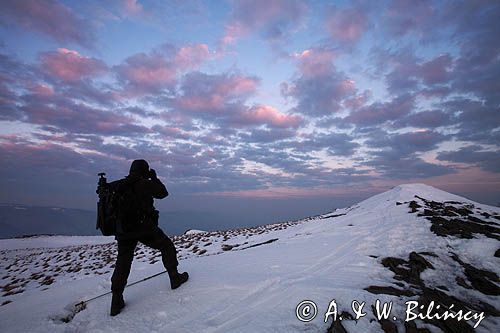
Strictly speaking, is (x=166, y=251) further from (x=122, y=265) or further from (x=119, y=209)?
(x=119, y=209)

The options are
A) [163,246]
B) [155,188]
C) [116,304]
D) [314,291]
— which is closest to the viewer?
[314,291]

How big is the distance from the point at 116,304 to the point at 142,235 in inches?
50.0

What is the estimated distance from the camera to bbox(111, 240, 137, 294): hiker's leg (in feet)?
15.6

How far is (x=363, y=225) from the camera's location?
10.8 metres

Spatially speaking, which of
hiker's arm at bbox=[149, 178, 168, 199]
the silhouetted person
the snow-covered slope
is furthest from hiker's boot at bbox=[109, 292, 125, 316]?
hiker's arm at bbox=[149, 178, 168, 199]

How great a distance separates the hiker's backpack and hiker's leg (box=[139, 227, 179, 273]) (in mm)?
461

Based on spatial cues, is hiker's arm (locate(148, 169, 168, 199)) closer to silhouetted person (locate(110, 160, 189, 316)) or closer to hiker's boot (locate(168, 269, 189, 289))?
silhouetted person (locate(110, 160, 189, 316))

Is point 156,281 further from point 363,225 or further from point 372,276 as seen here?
point 363,225

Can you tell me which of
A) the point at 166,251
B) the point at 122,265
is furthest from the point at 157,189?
the point at 122,265

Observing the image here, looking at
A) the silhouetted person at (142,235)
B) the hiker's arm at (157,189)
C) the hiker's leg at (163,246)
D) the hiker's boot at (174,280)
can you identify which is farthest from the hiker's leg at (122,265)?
the hiker's arm at (157,189)

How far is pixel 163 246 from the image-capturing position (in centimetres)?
530

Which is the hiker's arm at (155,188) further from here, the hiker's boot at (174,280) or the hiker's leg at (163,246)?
the hiker's boot at (174,280)

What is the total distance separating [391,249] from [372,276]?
1.99 meters

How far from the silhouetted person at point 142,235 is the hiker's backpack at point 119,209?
68 mm
